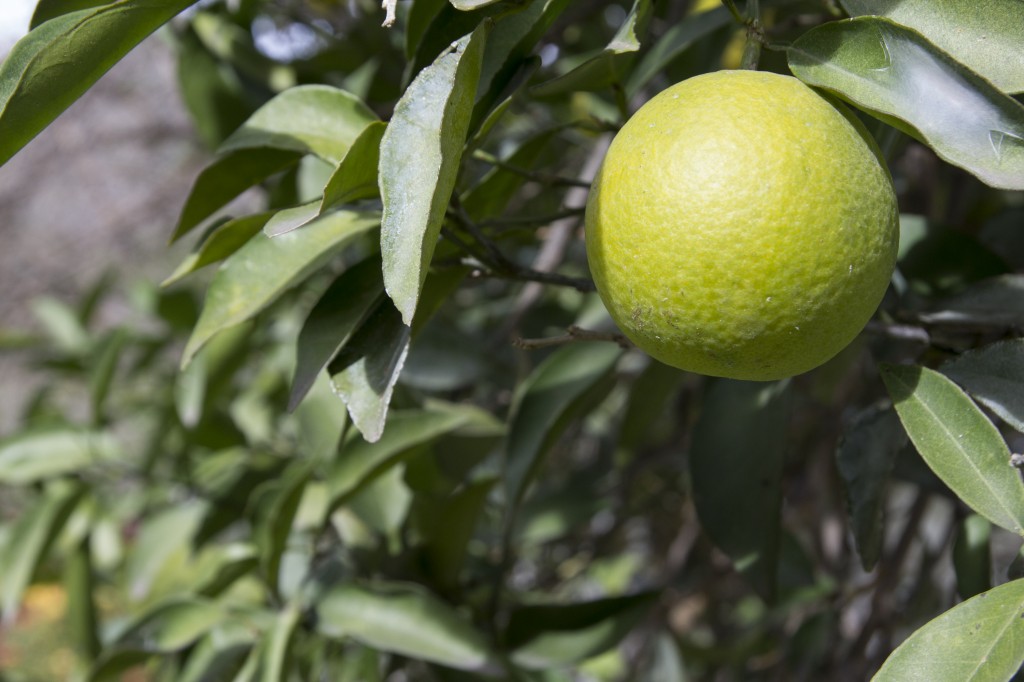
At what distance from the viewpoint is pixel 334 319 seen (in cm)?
63

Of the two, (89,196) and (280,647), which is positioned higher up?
(280,647)

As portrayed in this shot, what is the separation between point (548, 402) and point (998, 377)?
0.38m

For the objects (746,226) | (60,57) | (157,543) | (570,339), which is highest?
(60,57)

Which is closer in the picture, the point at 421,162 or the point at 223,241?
the point at 421,162

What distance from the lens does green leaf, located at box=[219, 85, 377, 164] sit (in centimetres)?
66

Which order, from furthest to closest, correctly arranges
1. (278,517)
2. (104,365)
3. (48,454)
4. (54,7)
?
(48,454), (104,365), (278,517), (54,7)

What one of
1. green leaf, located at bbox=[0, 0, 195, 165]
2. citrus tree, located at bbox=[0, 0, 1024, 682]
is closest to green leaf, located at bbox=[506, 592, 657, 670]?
citrus tree, located at bbox=[0, 0, 1024, 682]

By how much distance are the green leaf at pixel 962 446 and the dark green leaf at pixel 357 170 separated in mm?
337

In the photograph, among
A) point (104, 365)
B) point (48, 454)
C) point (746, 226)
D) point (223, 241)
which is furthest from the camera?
point (48, 454)

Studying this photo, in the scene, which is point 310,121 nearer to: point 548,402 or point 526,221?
point 526,221

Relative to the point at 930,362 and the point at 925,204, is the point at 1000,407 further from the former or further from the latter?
the point at 925,204

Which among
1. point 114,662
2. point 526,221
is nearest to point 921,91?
point 526,221

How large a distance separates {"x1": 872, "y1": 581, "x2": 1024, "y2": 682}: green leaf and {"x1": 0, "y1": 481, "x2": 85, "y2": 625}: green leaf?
1.17 metres

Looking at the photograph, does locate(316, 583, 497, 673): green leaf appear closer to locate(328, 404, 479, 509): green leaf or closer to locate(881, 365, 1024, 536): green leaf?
locate(328, 404, 479, 509): green leaf
